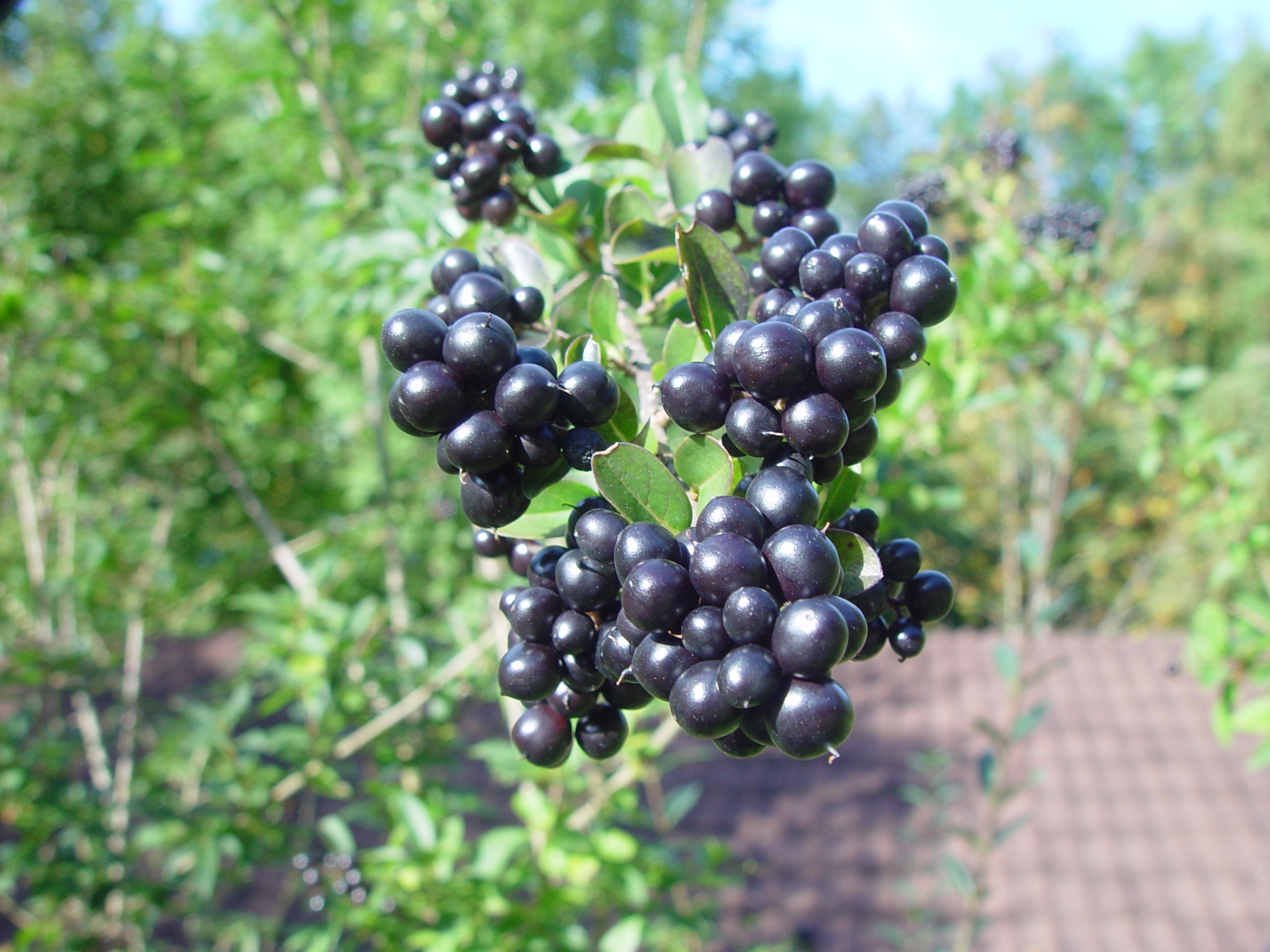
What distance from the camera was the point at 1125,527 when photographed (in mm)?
12758

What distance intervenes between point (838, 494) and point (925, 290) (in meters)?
0.24

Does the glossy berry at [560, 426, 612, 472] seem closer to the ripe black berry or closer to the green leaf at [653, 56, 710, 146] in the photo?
the ripe black berry

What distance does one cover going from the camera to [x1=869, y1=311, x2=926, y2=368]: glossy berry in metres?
0.82

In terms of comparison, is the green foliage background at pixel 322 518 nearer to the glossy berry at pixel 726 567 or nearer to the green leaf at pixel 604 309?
the green leaf at pixel 604 309

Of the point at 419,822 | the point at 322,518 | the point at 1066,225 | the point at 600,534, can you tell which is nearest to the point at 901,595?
the point at 600,534

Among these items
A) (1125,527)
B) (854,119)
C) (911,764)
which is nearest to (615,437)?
(911,764)

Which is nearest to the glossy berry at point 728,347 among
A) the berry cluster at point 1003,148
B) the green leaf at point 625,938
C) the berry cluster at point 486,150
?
the berry cluster at point 486,150

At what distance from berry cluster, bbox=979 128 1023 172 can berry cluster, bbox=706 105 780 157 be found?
5.84 feet

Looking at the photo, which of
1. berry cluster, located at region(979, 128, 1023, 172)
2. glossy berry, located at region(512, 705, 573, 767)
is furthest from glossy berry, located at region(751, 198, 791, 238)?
berry cluster, located at region(979, 128, 1023, 172)

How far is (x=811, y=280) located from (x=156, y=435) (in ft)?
10.9

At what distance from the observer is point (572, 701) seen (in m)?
0.91

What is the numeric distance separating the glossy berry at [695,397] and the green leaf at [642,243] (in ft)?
1.03

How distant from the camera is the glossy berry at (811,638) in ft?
2.10

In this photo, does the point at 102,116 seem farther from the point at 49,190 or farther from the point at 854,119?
the point at 854,119
